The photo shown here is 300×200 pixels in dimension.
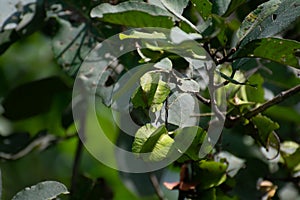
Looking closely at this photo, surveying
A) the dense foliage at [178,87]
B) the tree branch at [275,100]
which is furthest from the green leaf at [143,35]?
the tree branch at [275,100]

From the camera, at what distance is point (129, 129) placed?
3.35 ft

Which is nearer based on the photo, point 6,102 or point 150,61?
point 150,61

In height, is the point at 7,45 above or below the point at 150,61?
below

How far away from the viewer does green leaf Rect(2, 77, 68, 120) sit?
148 cm

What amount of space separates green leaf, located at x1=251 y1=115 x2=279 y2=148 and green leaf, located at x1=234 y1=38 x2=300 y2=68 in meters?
0.12

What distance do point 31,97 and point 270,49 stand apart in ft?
2.48

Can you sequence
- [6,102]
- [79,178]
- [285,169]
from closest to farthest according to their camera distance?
[285,169], [79,178], [6,102]

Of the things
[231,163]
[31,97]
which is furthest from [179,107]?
[31,97]

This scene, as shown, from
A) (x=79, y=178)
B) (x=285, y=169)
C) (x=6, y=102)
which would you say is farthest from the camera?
(x=6, y=102)

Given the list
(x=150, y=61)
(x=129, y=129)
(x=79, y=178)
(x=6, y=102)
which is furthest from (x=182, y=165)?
(x=6, y=102)

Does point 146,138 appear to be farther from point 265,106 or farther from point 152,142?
point 265,106

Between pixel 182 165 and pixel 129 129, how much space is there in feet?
0.33

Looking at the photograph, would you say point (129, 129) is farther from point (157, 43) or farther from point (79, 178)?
point (79, 178)

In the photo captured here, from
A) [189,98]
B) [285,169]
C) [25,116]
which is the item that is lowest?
[25,116]
